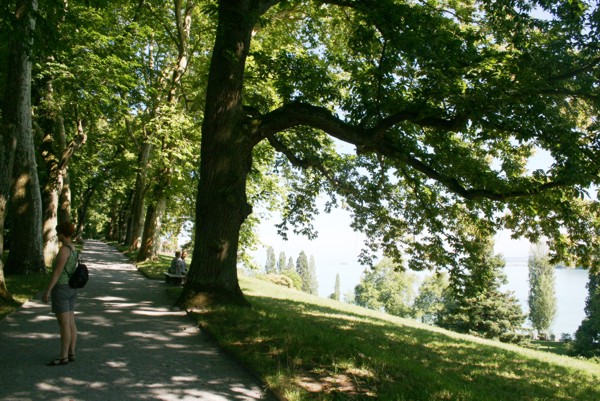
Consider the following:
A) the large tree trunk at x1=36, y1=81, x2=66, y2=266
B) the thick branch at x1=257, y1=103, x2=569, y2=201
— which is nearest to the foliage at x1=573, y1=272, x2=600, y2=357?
the thick branch at x1=257, y1=103, x2=569, y2=201

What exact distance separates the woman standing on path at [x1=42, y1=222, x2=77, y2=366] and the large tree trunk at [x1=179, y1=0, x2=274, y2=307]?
3.93 metres

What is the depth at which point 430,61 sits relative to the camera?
920 centimetres

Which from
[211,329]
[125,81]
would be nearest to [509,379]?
[211,329]

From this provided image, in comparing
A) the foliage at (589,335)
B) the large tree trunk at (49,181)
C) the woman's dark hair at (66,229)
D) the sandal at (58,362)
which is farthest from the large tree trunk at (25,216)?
the foliage at (589,335)

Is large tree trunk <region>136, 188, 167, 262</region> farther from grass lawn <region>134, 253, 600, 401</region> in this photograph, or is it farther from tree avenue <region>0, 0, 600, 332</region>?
grass lawn <region>134, 253, 600, 401</region>

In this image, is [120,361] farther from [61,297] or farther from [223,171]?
[223,171]

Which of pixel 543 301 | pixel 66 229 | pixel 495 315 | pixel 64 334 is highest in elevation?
pixel 66 229

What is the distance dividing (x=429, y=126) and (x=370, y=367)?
519 centimetres

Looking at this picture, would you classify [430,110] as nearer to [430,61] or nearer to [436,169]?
[430,61]

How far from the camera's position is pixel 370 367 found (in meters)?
6.35

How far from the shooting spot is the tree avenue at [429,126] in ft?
27.8

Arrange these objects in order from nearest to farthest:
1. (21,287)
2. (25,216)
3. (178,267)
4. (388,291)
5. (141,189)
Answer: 1. (21,287)
2. (25,216)
3. (178,267)
4. (141,189)
5. (388,291)

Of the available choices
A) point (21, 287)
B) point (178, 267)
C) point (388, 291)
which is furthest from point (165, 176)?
point (388, 291)

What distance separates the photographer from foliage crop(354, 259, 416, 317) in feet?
318
